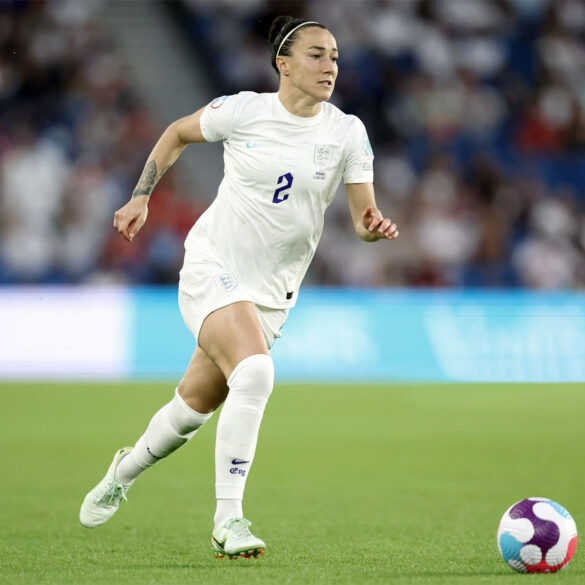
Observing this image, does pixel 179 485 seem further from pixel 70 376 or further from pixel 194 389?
pixel 70 376

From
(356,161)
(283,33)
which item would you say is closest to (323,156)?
(356,161)

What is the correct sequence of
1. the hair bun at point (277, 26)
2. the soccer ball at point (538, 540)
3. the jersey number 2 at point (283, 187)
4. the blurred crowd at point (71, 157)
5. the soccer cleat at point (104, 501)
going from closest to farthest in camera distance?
the soccer ball at point (538, 540) < the jersey number 2 at point (283, 187) < the hair bun at point (277, 26) < the soccer cleat at point (104, 501) < the blurred crowd at point (71, 157)

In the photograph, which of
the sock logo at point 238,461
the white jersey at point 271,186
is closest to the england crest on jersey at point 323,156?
the white jersey at point 271,186

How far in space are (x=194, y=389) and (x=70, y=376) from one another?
9.34 m

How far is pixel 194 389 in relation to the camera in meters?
5.46

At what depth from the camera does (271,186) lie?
5.36 meters

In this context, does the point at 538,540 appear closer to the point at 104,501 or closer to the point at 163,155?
the point at 104,501

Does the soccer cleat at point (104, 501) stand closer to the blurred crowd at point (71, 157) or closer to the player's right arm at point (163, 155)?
the player's right arm at point (163, 155)

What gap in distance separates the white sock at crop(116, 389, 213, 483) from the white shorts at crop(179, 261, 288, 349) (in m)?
0.38

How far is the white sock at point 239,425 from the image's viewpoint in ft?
16.2

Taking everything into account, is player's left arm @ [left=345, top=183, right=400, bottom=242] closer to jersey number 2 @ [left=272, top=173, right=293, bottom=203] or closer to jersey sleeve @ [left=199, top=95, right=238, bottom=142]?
jersey number 2 @ [left=272, top=173, right=293, bottom=203]

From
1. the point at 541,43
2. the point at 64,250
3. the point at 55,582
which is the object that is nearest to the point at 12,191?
the point at 64,250

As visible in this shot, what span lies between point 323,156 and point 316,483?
2.89 metres

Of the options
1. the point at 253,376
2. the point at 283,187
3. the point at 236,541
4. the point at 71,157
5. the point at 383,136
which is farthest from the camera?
the point at 383,136
